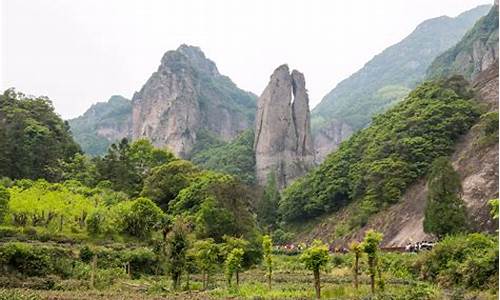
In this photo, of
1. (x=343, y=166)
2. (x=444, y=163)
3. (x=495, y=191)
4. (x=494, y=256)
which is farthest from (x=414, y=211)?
(x=494, y=256)

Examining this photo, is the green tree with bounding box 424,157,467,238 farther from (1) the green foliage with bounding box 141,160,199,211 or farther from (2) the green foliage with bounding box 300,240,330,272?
(1) the green foliage with bounding box 141,160,199,211

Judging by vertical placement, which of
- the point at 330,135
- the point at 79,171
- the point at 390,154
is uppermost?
the point at 330,135

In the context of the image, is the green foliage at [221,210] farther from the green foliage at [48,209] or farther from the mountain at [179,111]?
the mountain at [179,111]

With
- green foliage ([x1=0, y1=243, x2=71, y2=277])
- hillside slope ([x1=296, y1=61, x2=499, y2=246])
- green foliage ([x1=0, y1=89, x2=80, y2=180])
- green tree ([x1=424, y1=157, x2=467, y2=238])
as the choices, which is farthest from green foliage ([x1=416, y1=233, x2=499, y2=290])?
green foliage ([x1=0, y1=89, x2=80, y2=180])

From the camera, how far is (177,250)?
2634 cm

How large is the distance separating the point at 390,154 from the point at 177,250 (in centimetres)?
4467

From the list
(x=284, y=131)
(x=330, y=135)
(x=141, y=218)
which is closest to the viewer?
(x=141, y=218)

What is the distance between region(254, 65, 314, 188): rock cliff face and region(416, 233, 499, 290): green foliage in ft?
269

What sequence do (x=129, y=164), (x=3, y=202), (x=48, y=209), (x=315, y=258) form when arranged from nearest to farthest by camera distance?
(x=315, y=258), (x=3, y=202), (x=48, y=209), (x=129, y=164)

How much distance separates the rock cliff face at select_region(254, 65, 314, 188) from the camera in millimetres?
Answer: 113688

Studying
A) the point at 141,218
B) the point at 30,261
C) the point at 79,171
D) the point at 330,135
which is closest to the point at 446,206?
the point at 141,218

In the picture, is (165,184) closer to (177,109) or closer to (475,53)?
(475,53)

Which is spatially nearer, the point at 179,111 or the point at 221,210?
the point at 221,210

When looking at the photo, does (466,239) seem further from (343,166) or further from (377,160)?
(343,166)
